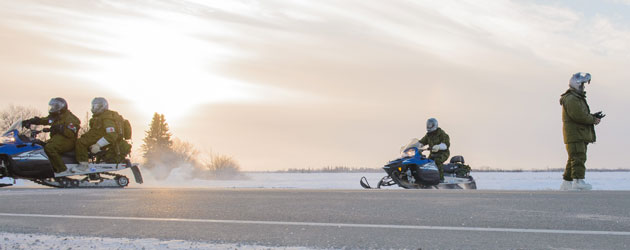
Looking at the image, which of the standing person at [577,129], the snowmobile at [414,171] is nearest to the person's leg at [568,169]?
the standing person at [577,129]

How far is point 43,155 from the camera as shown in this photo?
1480 cm

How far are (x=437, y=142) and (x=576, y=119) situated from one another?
5.17 metres

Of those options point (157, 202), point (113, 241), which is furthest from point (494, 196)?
point (113, 241)

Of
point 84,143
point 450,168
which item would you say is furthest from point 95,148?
point 450,168

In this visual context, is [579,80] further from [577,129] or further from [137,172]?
[137,172]

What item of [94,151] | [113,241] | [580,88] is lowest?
[113,241]

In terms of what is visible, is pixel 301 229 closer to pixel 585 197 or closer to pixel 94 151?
pixel 585 197

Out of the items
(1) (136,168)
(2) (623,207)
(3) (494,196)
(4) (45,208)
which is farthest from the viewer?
(1) (136,168)

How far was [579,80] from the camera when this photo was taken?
11344 millimetres

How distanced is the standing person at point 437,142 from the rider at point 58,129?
838cm

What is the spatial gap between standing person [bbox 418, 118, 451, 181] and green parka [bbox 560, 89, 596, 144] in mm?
4559

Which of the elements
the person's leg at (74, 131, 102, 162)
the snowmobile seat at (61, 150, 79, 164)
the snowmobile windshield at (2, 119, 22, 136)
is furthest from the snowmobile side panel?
the snowmobile windshield at (2, 119, 22, 136)

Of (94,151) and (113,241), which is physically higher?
(94,151)

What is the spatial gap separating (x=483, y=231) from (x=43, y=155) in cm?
1221
